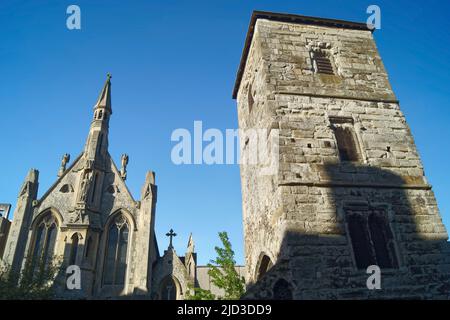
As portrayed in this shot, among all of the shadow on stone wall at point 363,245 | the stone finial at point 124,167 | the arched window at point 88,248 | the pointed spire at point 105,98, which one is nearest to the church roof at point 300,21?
the shadow on stone wall at point 363,245

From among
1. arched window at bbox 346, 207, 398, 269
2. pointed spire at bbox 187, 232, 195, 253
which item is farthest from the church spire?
arched window at bbox 346, 207, 398, 269

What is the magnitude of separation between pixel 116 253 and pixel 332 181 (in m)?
13.8

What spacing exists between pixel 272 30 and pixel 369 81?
363 cm

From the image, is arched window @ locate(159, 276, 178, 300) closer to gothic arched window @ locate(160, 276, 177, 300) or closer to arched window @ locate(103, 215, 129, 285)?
gothic arched window @ locate(160, 276, 177, 300)

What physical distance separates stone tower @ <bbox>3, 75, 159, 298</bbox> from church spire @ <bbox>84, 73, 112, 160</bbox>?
0.09 metres

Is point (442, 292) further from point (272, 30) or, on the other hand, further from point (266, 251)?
point (272, 30)

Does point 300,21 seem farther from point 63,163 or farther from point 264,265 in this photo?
point 63,163

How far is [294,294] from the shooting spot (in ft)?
21.0

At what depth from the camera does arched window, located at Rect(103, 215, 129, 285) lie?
17.0 meters

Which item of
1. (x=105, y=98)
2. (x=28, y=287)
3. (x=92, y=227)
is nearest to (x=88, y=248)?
(x=92, y=227)

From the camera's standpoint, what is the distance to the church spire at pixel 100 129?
20.2 m

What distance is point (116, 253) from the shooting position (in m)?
17.6

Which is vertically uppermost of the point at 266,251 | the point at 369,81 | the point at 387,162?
the point at 369,81
